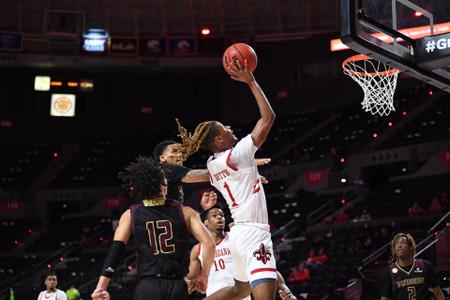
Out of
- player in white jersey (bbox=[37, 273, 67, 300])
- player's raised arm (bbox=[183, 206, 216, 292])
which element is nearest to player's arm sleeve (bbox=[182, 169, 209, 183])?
player's raised arm (bbox=[183, 206, 216, 292])

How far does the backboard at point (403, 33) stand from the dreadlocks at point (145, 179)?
280 centimetres

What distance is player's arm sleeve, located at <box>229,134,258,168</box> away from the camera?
254 inches

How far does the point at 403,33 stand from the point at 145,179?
403 centimetres

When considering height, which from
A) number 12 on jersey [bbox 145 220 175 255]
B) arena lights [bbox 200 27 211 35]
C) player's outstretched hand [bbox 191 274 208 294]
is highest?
arena lights [bbox 200 27 211 35]

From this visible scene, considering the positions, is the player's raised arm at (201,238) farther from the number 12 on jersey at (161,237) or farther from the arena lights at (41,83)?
the arena lights at (41,83)

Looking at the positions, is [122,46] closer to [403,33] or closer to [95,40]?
[95,40]

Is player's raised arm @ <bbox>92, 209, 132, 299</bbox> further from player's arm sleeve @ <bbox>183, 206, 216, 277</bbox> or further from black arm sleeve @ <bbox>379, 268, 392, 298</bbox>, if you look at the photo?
black arm sleeve @ <bbox>379, 268, 392, 298</bbox>

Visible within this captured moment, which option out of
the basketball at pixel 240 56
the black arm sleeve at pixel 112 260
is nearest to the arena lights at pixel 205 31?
the basketball at pixel 240 56

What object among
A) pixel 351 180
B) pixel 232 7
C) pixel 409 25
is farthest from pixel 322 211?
pixel 409 25

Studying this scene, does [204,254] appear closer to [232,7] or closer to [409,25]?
[409,25]


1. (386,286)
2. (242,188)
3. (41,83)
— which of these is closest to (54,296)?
(386,286)

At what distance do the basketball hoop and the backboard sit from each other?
1664 millimetres

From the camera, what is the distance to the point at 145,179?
5660 millimetres

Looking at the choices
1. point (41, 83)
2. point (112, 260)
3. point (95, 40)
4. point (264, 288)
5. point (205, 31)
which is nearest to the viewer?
point (112, 260)
